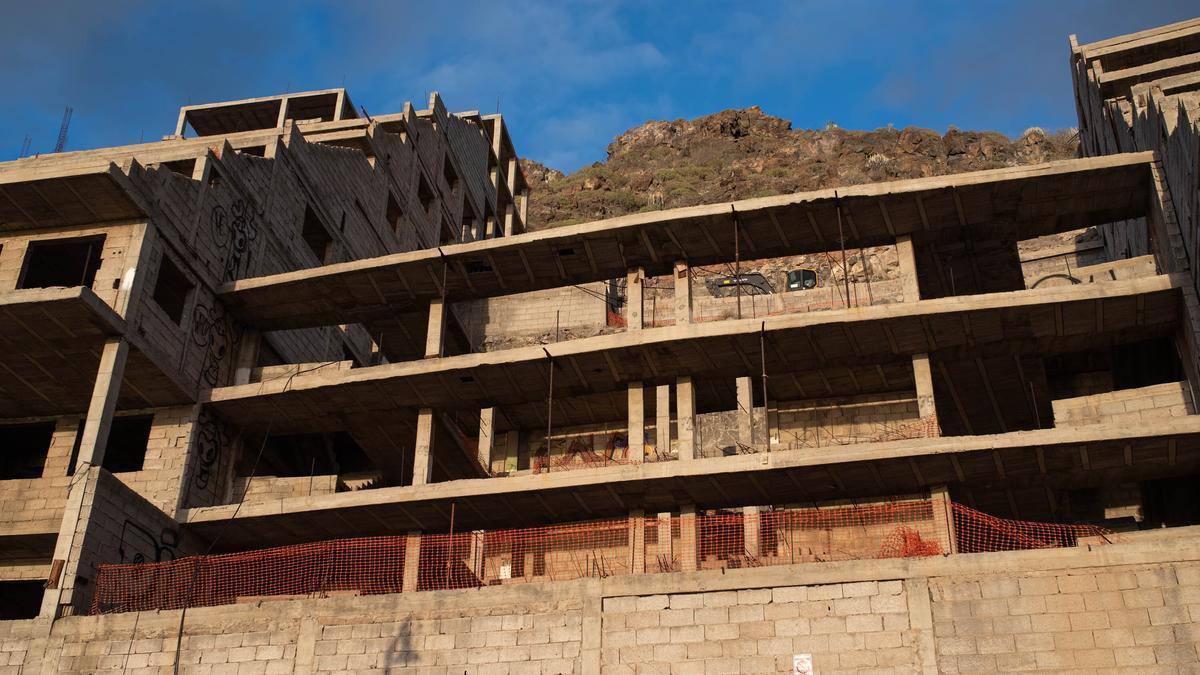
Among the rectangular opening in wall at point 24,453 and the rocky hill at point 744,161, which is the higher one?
the rocky hill at point 744,161

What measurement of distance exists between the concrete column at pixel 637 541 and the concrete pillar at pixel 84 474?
10.7 metres

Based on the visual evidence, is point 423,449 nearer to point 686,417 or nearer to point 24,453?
point 686,417

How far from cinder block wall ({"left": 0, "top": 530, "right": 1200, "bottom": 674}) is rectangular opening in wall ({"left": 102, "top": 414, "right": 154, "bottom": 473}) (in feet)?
28.2

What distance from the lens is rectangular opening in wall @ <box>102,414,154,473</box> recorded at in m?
28.3

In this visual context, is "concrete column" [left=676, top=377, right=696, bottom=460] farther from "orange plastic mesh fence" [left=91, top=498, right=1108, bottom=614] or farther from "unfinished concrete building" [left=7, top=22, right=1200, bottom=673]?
"orange plastic mesh fence" [left=91, top=498, right=1108, bottom=614]

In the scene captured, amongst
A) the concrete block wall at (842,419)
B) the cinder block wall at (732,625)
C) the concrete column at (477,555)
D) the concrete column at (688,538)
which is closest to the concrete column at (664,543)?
the concrete column at (688,538)

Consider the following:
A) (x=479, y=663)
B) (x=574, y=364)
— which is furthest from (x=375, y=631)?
(x=574, y=364)

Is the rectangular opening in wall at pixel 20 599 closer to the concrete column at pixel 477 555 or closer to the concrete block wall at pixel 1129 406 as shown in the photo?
the concrete column at pixel 477 555

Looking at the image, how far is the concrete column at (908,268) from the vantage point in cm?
2353

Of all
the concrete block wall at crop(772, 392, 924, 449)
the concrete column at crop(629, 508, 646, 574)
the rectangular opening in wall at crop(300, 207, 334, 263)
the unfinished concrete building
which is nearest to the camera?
the unfinished concrete building

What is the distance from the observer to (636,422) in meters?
25.1

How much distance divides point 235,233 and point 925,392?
1717cm

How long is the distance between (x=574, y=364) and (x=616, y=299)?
40.2 feet

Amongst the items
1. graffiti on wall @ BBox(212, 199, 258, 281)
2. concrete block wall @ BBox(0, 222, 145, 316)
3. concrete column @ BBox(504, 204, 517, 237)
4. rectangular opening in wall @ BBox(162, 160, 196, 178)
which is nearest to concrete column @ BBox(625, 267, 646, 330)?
graffiti on wall @ BBox(212, 199, 258, 281)
